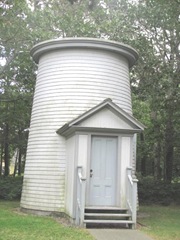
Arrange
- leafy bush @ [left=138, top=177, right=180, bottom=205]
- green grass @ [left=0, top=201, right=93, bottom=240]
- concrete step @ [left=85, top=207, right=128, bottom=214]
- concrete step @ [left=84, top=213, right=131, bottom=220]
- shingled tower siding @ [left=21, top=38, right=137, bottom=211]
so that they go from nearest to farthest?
green grass @ [left=0, top=201, right=93, bottom=240] < concrete step @ [left=84, top=213, right=131, bottom=220] < concrete step @ [left=85, top=207, right=128, bottom=214] < shingled tower siding @ [left=21, top=38, right=137, bottom=211] < leafy bush @ [left=138, top=177, right=180, bottom=205]

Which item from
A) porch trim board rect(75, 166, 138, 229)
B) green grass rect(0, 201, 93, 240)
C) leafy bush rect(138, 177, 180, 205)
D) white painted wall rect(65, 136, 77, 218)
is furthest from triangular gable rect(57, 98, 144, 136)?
leafy bush rect(138, 177, 180, 205)

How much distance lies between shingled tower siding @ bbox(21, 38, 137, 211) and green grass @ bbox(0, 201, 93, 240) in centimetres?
160

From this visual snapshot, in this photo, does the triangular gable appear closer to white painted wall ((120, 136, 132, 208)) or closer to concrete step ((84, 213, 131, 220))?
white painted wall ((120, 136, 132, 208))

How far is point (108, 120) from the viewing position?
11.3m

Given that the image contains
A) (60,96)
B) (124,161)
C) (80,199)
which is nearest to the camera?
(80,199)

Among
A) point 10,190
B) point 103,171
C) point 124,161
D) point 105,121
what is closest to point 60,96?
point 105,121

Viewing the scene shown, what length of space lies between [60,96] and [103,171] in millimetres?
3145

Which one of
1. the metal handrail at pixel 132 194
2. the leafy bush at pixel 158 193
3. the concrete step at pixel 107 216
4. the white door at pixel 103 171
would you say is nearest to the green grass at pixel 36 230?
the concrete step at pixel 107 216

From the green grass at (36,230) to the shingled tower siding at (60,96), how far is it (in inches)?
63.1

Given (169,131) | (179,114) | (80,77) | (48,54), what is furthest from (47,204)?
(169,131)

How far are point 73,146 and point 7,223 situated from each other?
2.95 meters

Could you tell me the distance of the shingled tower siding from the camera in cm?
1244

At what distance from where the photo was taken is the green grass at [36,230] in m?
8.51

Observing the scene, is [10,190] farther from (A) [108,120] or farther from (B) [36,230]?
(B) [36,230]
